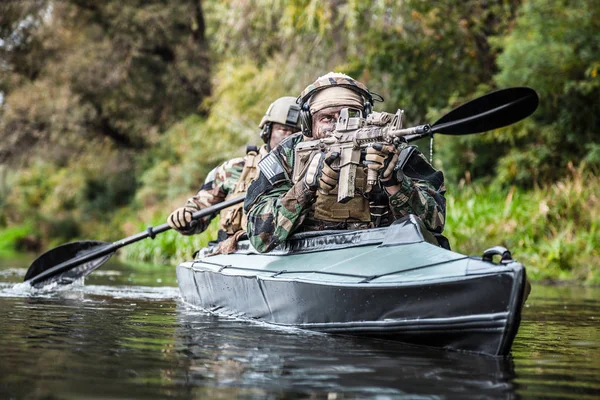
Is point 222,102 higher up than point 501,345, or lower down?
higher up

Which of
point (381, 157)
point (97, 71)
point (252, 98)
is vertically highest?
point (97, 71)

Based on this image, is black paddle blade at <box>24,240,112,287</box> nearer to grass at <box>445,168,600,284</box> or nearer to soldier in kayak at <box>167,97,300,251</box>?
soldier in kayak at <box>167,97,300,251</box>

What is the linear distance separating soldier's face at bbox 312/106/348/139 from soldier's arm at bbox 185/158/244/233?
2643mm

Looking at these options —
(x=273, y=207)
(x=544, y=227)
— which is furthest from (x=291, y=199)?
(x=544, y=227)

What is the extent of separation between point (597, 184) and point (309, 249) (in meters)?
8.58

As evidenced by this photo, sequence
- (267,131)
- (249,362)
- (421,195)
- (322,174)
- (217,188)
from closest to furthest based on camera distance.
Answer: (249,362), (322,174), (421,195), (267,131), (217,188)

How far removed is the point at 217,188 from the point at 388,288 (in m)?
4.12

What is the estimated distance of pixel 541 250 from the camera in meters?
12.9

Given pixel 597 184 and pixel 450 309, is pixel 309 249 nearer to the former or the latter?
pixel 450 309

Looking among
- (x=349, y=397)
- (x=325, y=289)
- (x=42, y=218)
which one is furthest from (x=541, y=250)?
(x=42, y=218)

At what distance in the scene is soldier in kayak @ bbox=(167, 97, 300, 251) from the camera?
798 cm

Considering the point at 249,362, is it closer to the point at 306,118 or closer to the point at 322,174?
A: the point at 322,174

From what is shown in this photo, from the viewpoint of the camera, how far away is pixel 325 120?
5.98 m

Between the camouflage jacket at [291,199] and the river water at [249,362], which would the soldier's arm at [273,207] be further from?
the river water at [249,362]
